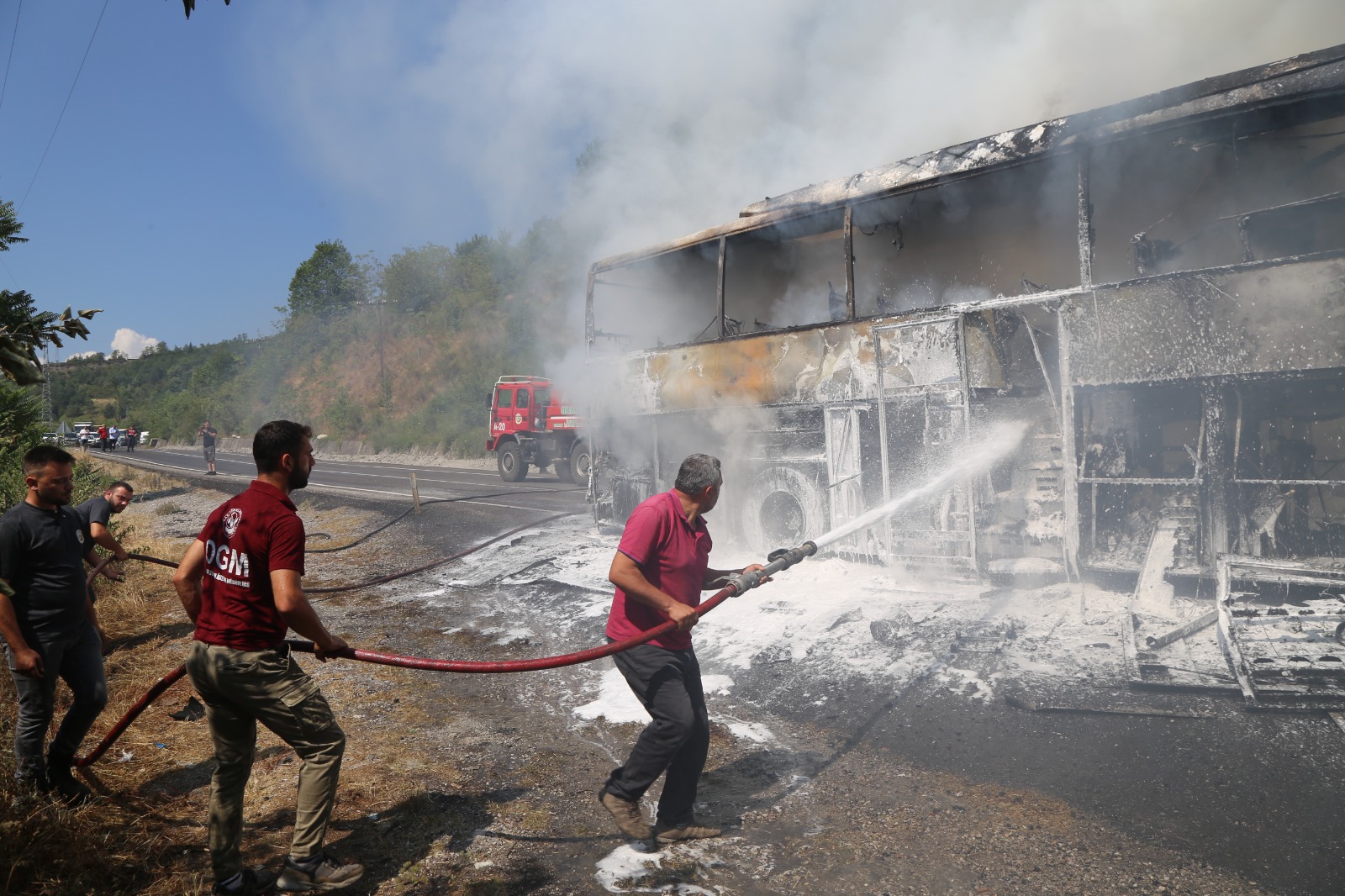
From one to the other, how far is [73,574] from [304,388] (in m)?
57.5

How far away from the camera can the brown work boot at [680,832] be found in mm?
3488

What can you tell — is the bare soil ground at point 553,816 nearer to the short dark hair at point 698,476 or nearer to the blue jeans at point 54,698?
the blue jeans at point 54,698

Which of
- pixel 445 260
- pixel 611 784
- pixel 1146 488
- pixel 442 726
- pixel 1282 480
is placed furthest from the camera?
pixel 445 260

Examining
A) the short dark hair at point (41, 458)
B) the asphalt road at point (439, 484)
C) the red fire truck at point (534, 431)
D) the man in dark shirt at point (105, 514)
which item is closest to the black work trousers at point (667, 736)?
the short dark hair at point (41, 458)

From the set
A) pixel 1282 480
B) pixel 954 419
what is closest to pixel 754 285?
pixel 954 419

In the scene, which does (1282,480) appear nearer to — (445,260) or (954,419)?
(954,419)

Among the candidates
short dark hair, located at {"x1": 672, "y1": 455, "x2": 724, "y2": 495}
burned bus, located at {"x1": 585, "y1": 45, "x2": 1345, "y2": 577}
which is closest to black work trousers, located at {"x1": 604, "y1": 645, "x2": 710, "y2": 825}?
short dark hair, located at {"x1": 672, "y1": 455, "x2": 724, "y2": 495}

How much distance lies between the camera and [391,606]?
348 inches

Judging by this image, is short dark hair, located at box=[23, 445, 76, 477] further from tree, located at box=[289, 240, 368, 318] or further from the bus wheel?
tree, located at box=[289, 240, 368, 318]

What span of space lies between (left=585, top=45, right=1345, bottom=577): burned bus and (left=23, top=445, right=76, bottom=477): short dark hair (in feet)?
20.8

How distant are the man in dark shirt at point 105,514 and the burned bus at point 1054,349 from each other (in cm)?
596

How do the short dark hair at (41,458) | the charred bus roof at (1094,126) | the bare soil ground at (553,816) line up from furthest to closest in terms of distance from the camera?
the charred bus roof at (1094,126), the short dark hair at (41,458), the bare soil ground at (553,816)

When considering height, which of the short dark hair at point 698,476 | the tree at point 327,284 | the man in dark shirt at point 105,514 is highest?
the tree at point 327,284

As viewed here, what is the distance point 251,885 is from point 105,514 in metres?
3.47
